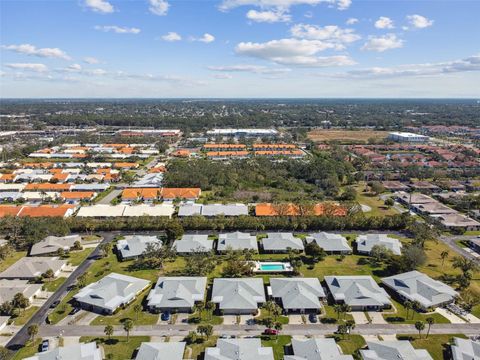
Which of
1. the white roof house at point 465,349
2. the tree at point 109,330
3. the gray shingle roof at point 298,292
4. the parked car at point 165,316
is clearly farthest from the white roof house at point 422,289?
the tree at point 109,330

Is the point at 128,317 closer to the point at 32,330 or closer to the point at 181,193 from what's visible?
the point at 32,330

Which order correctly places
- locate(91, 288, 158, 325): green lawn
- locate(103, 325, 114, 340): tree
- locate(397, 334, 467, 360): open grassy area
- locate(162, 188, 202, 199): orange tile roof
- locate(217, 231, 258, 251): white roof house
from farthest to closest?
1. locate(162, 188, 202, 199): orange tile roof
2. locate(217, 231, 258, 251): white roof house
3. locate(91, 288, 158, 325): green lawn
4. locate(103, 325, 114, 340): tree
5. locate(397, 334, 467, 360): open grassy area

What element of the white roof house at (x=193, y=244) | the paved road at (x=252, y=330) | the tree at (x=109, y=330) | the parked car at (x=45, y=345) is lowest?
the paved road at (x=252, y=330)

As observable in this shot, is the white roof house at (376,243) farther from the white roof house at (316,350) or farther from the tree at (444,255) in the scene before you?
the white roof house at (316,350)

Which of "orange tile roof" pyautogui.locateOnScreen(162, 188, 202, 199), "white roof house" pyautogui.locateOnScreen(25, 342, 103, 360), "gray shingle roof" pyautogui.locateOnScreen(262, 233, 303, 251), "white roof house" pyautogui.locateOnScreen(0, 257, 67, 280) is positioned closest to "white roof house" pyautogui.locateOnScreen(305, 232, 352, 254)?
"gray shingle roof" pyautogui.locateOnScreen(262, 233, 303, 251)

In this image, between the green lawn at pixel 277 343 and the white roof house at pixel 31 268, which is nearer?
the green lawn at pixel 277 343

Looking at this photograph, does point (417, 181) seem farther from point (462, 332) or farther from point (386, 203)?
point (462, 332)

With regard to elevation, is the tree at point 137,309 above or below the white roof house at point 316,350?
below

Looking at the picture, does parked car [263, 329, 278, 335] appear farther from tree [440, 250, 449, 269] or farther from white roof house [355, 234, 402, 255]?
tree [440, 250, 449, 269]
